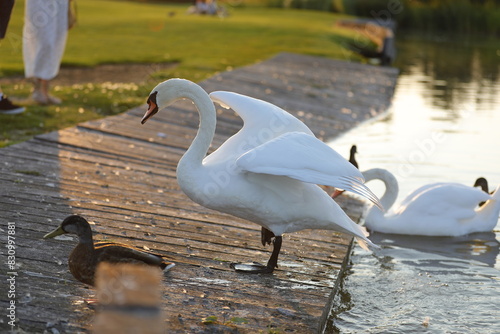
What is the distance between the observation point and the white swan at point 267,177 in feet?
16.2

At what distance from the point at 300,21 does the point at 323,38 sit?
7031 millimetres

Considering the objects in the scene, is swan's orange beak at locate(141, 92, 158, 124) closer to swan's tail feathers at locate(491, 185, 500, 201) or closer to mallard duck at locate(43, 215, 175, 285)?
mallard duck at locate(43, 215, 175, 285)

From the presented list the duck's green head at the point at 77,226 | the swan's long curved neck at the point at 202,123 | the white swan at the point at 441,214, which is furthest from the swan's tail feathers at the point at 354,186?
the white swan at the point at 441,214

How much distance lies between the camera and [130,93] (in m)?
12.2

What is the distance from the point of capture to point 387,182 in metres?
8.12

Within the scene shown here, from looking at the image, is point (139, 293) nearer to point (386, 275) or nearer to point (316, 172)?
point (316, 172)

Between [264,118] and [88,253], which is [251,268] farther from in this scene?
[88,253]

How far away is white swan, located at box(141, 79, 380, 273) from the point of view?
4938 millimetres

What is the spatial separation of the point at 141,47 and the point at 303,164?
16070 millimetres

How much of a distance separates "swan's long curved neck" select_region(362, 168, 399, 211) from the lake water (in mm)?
603

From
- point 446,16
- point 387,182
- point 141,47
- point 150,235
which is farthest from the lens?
point 446,16

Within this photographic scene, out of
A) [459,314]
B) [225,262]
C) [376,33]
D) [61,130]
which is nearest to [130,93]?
[61,130]

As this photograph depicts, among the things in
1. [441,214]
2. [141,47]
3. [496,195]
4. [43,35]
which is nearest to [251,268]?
[441,214]

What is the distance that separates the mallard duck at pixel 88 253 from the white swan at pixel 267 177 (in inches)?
30.7
